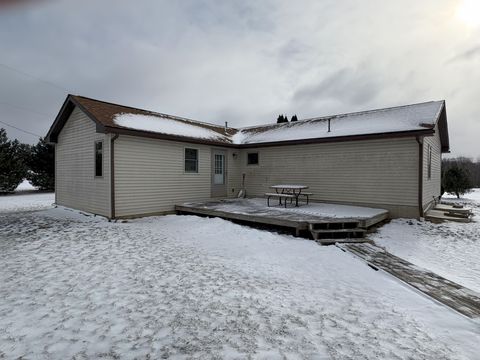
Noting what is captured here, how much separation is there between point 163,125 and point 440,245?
9.70m

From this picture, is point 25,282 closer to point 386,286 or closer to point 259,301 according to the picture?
point 259,301

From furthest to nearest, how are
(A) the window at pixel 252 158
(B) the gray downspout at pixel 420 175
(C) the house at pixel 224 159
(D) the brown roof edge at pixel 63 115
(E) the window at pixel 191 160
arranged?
1. (A) the window at pixel 252 158
2. (E) the window at pixel 191 160
3. (D) the brown roof edge at pixel 63 115
4. (C) the house at pixel 224 159
5. (B) the gray downspout at pixel 420 175

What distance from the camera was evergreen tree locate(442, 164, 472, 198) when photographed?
17.4m

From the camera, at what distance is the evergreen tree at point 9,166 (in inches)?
698

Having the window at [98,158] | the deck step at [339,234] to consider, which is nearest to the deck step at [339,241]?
the deck step at [339,234]

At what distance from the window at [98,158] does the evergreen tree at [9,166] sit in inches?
491

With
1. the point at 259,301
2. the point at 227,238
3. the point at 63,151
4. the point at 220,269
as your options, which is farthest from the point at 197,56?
the point at 259,301

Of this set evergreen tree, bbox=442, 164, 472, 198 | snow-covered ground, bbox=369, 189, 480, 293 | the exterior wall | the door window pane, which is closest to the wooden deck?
snow-covered ground, bbox=369, 189, 480, 293

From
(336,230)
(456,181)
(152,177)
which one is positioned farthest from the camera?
(456,181)

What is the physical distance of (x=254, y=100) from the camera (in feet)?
88.7

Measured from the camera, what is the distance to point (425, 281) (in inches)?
164

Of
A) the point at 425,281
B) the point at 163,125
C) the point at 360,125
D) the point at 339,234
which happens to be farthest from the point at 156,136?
the point at 425,281

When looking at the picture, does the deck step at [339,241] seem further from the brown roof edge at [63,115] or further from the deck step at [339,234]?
the brown roof edge at [63,115]

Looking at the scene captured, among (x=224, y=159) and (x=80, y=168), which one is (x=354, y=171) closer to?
(x=224, y=159)
